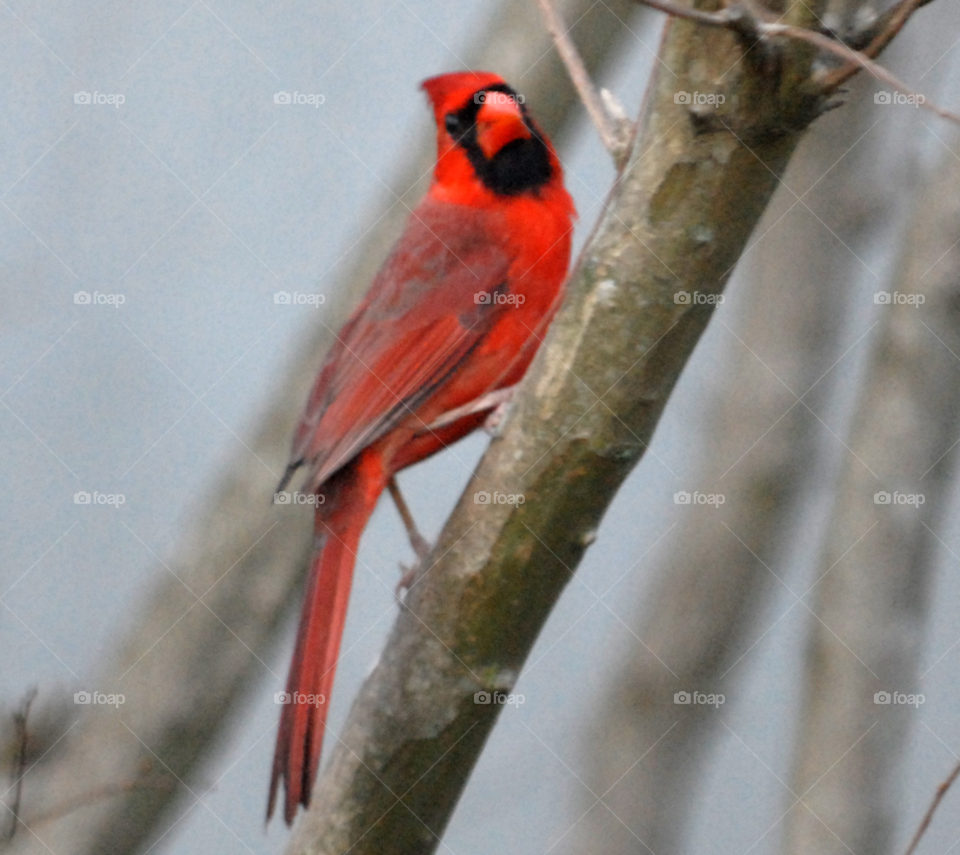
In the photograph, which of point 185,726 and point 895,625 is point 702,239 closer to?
point 895,625

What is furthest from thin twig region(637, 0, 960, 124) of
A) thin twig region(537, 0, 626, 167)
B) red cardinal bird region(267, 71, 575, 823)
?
red cardinal bird region(267, 71, 575, 823)

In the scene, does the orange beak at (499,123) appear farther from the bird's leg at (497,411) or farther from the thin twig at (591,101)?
the thin twig at (591,101)

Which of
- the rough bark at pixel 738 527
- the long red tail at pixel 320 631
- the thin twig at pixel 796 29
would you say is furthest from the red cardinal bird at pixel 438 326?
the thin twig at pixel 796 29

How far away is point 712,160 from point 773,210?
172cm

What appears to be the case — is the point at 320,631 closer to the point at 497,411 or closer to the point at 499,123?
the point at 497,411

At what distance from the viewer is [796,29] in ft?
4.19

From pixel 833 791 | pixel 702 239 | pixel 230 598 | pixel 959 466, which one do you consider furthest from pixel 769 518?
pixel 702 239

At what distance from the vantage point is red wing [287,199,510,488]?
2.39 metres

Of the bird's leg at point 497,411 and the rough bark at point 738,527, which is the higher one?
the bird's leg at point 497,411

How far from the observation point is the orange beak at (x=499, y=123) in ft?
8.75

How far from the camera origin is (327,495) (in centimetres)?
238

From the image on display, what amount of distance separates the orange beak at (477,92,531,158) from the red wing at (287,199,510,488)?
0.53ft

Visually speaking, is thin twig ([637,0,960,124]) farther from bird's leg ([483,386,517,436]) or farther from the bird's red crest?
the bird's red crest

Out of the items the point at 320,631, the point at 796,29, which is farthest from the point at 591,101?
the point at 320,631
